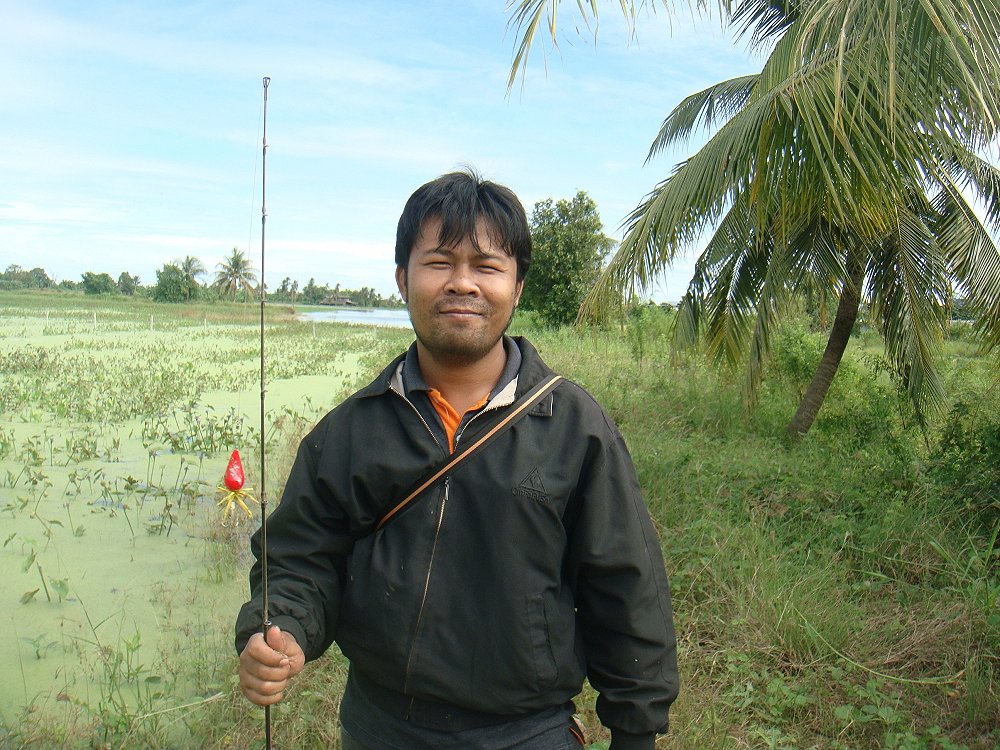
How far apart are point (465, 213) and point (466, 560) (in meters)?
0.60

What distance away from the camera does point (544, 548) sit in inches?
52.4

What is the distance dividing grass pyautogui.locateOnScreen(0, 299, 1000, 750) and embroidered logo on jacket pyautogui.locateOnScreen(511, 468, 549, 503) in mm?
1542

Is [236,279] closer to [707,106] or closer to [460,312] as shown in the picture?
[460,312]

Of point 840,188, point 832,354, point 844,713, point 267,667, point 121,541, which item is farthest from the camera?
point 832,354

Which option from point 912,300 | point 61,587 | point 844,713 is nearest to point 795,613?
point 844,713

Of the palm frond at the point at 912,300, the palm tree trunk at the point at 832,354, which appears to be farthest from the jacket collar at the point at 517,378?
the palm tree trunk at the point at 832,354

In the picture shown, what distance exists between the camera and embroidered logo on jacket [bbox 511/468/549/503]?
1.32 meters

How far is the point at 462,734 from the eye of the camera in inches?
52.6

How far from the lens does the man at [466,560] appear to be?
132cm

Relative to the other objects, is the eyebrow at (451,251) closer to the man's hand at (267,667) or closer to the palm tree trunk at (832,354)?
the man's hand at (267,667)

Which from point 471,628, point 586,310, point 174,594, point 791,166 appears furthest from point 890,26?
point 174,594

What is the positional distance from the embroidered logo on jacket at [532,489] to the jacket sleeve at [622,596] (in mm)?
73

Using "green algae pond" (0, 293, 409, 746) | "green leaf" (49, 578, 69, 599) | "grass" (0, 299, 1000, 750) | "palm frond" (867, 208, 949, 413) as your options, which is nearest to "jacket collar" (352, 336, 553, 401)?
"grass" (0, 299, 1000, 750)

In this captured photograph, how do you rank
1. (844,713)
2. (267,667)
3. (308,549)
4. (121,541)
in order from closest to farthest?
(267,667) < (308,549) < (844,713) < (121,541)
